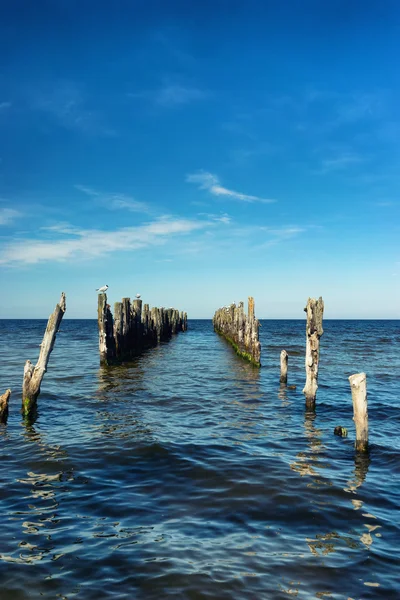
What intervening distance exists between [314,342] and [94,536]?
26.0 ft

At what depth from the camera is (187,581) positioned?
443 centimetres

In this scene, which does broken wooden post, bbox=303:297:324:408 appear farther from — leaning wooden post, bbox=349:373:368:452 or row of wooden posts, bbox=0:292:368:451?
leaning wooden post, bbox=349:373:368:452

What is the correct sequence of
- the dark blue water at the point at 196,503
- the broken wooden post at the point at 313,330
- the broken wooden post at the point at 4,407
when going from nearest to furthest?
1. the dark blue water at the point at 196,503
2. the broken wooden post at the point at 4,407
3. the broken wooden post at the point at 313,330

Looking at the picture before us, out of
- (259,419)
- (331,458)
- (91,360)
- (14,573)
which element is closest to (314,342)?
(259,419)

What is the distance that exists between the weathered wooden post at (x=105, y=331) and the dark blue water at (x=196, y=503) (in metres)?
6.41

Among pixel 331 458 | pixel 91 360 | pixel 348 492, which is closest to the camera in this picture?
pixel 348 492

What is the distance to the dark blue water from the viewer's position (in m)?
4.48

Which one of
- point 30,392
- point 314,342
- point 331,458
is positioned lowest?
point 331,458

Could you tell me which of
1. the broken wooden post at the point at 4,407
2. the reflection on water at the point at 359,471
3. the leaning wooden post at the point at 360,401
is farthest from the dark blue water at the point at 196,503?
the leaning wooden post at the point at 360,401

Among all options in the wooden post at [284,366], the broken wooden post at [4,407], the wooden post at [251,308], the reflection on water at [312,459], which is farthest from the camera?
the wooden post at [251,308]

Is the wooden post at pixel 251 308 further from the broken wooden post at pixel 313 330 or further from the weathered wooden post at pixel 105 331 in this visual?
the broken wooden post at pixel 313 330

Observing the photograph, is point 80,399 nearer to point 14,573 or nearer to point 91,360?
point 14,573

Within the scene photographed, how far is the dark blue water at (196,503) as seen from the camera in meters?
4.48

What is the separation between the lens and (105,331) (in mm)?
19438
